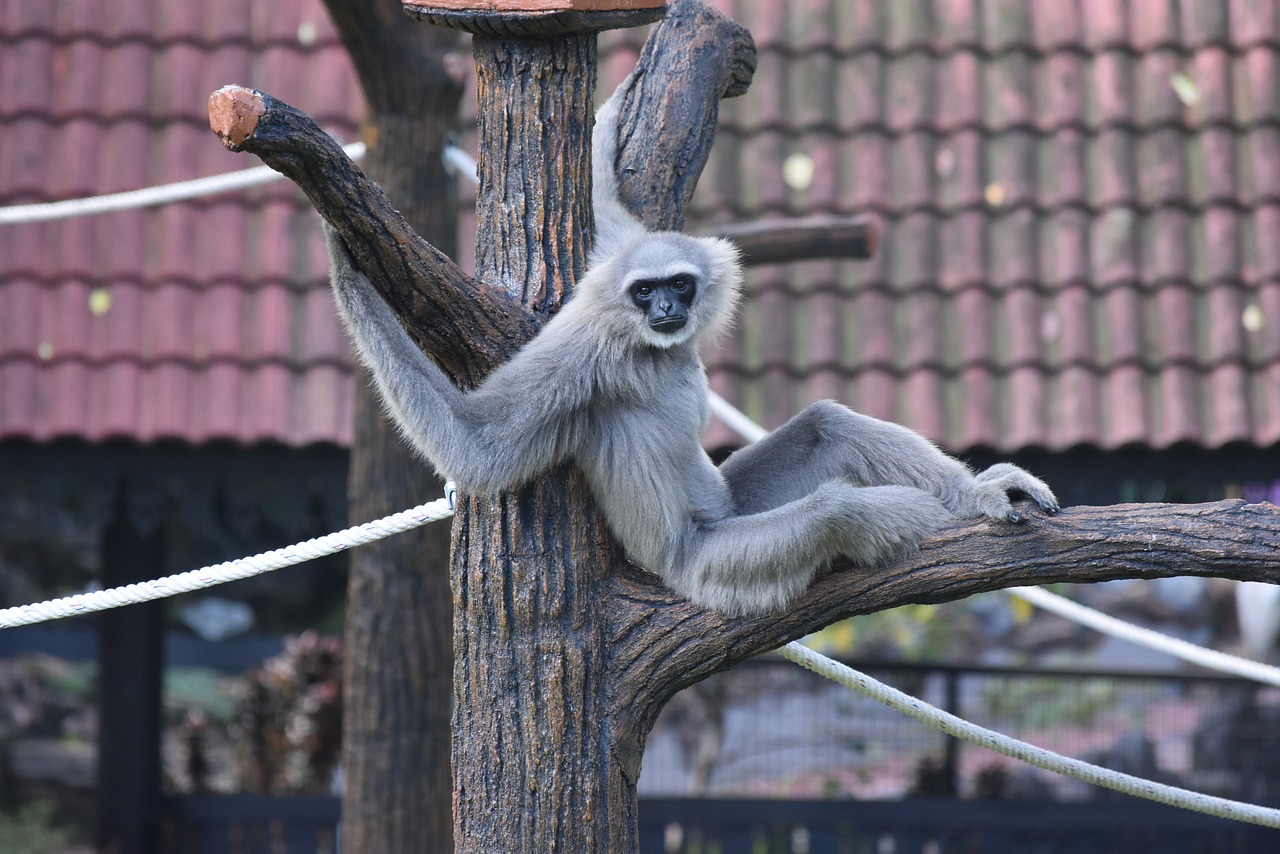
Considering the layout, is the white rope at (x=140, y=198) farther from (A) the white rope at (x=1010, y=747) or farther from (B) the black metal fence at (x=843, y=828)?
(B) the black metal fence at (x=843, y=828)

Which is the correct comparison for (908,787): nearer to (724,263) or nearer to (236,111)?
(724,263)

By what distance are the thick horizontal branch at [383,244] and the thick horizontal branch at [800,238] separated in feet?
5.45

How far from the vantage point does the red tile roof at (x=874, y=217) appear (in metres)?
5.41

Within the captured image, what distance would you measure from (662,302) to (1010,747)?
1.44m

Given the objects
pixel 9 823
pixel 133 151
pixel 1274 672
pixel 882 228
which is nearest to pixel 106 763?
pixel 9 823

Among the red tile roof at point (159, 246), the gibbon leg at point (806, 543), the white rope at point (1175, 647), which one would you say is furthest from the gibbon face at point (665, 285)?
the red tile roof at point (159, 246)

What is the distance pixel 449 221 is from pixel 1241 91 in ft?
12.5

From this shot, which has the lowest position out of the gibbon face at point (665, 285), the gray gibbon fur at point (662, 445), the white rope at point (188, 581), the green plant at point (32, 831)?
the green plant at point (32, 831)

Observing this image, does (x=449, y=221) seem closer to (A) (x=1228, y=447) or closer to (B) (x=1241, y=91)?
(A) (x=1228, y=447)

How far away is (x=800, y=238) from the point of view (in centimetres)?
457

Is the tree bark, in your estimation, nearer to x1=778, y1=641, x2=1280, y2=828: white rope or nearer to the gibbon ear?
the gibbon ear

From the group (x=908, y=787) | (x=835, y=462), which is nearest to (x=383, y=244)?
(x=835, y=462)

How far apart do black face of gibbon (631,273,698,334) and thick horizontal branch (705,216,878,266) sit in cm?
140

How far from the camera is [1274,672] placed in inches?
140
